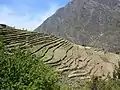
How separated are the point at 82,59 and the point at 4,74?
1716 centimetres

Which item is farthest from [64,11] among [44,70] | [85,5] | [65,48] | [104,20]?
[44,70]

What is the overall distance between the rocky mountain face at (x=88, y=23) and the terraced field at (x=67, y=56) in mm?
85027

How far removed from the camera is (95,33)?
132750 mm

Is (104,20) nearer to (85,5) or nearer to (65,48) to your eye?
(85,5)

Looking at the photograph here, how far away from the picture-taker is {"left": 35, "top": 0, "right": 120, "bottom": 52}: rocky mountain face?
404 feet

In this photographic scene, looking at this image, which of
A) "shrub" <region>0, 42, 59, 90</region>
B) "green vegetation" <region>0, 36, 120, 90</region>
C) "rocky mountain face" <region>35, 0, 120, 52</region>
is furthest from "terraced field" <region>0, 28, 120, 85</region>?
"rocky mountain face" <region>35, 0, 120, 52</region>

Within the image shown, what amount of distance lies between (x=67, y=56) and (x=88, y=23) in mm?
116398

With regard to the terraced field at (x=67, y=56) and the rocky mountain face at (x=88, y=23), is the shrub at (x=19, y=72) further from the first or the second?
the rocky mountain face at (x=88, y=23)

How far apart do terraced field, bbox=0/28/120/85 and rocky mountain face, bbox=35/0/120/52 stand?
279ft

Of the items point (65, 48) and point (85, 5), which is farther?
point (85, 5)

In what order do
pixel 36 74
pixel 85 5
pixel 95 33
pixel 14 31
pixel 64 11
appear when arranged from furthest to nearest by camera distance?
pixel 64 11, pixel 85 5, pixel 95 33, pixel 14 31, pixel 36 74

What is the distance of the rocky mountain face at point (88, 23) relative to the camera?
12319 cm

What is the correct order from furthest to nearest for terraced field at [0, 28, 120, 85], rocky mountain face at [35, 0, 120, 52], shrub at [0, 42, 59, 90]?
rocky mountain face at [35, 0, 120, 52] → terraced field at [0, 28, 120, 85] → shrub at [0, 42, 59, 90]

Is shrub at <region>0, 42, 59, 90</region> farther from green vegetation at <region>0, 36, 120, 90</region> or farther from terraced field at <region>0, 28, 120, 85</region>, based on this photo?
terraced field at <region>0, 28, 120, 85</region>
